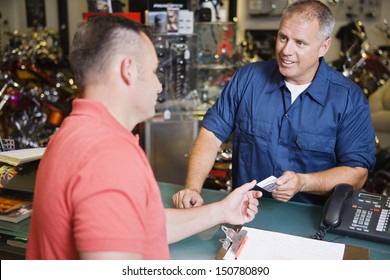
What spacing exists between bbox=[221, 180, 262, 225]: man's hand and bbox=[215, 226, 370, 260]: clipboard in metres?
0.04

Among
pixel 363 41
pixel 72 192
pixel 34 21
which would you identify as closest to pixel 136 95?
pixel 72 192

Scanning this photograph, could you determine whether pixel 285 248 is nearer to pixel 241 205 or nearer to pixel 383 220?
pixel 241 205

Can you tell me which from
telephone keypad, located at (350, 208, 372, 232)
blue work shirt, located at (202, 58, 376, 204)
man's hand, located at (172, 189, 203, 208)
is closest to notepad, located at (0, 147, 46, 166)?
man's hand, located at (172, 189, 203, 208)

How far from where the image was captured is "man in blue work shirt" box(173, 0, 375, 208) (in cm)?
183

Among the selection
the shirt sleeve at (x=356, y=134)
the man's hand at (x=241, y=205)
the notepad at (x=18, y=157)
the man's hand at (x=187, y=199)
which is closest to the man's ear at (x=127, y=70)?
the man's hand at (x=241, y=205)

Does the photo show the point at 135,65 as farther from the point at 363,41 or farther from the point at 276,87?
the point at 363,41

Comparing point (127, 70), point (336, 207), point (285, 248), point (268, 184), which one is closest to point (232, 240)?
point (285, 248)

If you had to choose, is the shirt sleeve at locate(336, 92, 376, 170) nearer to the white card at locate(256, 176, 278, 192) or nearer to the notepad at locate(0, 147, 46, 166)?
the white card at locate(256, 176, 278, 192)

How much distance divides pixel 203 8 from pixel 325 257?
2978 mm

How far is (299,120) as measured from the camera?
1912 mm

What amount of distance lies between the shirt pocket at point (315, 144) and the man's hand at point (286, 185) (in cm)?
31

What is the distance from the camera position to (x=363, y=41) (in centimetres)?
533

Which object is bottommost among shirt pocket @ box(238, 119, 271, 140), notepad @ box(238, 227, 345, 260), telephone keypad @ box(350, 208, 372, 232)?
notepad @ box(238, 227, 345, 260)

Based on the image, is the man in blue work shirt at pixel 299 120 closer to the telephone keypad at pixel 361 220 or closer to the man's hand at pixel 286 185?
the man's hand at pixel 286 185
